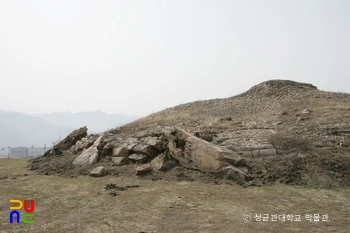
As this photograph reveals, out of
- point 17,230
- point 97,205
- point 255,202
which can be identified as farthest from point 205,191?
point 17,230

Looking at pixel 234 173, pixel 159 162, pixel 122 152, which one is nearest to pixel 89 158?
pixel 122 152

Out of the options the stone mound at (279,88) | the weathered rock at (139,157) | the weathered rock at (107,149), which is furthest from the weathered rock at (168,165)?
the stone mound at (279,88)

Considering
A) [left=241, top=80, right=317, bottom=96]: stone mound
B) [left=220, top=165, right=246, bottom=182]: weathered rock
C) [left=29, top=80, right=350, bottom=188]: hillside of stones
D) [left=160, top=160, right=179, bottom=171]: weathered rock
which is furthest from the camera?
[left=241, top=80, right=317, bottom=96]: stone mound

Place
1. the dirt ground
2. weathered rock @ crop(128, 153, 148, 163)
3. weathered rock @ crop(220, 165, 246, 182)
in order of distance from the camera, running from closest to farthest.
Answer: the dirt ground < weathered rock @ crop(220, 165, 246, 182) < weathered rock @ crop(128, 153, 148, 163)

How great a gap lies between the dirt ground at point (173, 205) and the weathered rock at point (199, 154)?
0.42 m

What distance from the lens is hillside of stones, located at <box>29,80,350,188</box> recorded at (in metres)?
6.93

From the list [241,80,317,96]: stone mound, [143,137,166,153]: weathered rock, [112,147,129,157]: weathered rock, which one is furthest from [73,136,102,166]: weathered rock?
[241,80,317,96]: stone mound

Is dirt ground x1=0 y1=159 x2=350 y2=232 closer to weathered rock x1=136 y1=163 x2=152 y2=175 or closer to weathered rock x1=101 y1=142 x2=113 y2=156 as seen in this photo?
weathered rock x1=136 y1=163 x2=152 y2=175

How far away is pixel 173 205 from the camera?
5.09 m

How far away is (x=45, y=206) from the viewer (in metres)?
5.16

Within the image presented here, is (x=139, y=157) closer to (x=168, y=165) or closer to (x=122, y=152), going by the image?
(x=122, y=152)

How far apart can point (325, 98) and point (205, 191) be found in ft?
41.9

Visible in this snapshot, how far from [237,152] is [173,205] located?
12.4 ft

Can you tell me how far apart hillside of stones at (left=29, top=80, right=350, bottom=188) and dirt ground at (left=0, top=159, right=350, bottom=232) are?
1.22 ft
